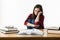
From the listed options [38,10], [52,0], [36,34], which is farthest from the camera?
[52,0]

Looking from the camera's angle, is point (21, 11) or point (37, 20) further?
point (21, 11)

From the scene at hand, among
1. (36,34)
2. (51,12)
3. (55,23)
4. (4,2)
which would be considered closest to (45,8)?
(51,12)

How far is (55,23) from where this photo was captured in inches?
140

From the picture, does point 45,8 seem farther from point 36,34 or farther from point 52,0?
point 36,34

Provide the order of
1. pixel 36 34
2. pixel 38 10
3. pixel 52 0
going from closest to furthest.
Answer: pixel 36 34, pixel 38 10, pixel 52 0

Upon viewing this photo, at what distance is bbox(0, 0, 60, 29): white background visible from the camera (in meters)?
3.52

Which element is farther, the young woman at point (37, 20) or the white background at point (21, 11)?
the white background at point (21, 11)

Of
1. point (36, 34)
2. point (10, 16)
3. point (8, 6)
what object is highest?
point (8, 6)

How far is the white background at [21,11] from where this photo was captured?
3.52 meters

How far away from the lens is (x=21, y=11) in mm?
3543

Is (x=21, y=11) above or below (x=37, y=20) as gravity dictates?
above

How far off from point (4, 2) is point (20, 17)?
49cm

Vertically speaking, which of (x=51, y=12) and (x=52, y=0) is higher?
(x=52, y=0)

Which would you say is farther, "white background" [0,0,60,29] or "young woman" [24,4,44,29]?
"white background" [0,0,60,29]
